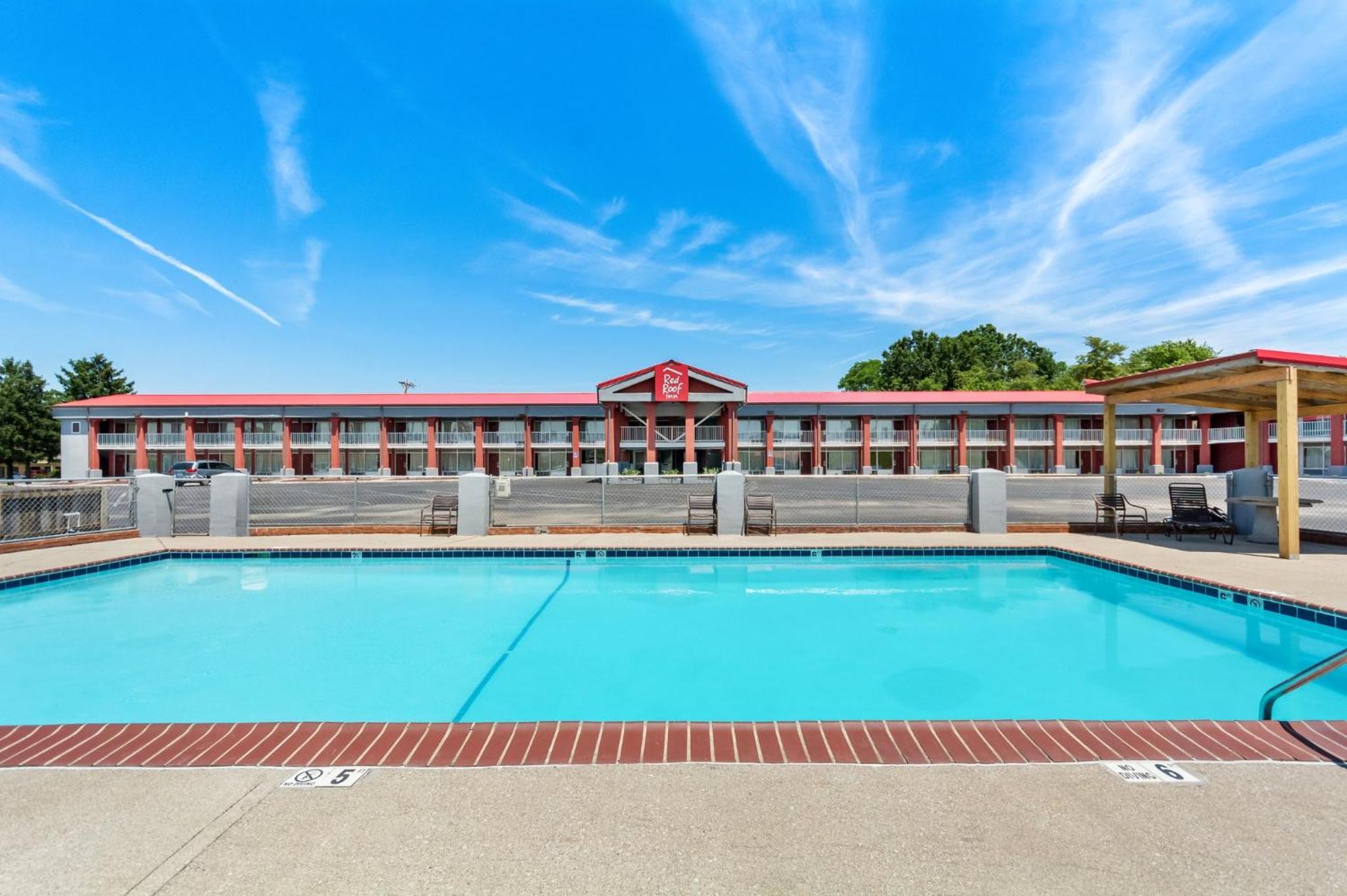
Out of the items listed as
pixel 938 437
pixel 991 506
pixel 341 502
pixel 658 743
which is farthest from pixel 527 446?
pixel 658 743

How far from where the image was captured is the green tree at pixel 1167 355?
2670 inches

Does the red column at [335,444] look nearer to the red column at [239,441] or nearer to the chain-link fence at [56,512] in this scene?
the red column at [239,441]

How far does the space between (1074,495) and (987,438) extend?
23.5 metres

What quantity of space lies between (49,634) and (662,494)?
20.3 m

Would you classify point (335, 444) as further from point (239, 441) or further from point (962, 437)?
point (962, 437)

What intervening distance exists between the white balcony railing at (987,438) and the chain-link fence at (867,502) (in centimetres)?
1138

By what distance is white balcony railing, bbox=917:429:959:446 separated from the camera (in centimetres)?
4741

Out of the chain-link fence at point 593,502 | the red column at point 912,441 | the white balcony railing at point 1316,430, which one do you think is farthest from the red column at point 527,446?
the white balcony railing at point 1316,430

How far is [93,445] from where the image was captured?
149 ft

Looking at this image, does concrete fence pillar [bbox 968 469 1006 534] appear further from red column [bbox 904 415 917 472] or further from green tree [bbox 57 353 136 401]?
green tree [bbox 57 353 136 401]

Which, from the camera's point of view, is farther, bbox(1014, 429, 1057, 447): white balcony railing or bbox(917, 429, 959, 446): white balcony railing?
bbox(917, 429, 959, 446): white balcony railing

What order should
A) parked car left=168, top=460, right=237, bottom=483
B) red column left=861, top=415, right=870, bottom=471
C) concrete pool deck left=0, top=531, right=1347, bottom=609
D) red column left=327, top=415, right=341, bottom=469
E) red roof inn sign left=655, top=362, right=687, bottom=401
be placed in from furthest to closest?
red column left=861, top=415, right=870, bottom=471
red column left=327, top=415, right=341, bottom=469
red roof inn sign left=655, top=362, right=687, bottom=401
parked car left=168, top=460, right=237, bottom=483
concrete pool deck left=0, top=531, right=1347, bottom=609

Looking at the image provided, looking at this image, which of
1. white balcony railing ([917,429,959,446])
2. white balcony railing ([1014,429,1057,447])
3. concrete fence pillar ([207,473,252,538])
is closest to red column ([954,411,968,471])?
white balcony railing ([917,429,959,446])

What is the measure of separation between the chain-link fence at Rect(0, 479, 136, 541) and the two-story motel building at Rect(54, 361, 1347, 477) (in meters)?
32.0
